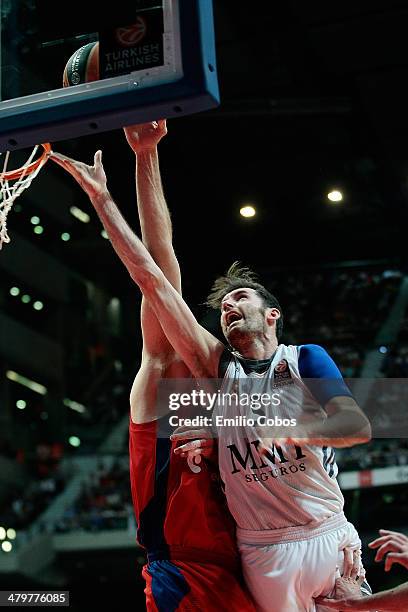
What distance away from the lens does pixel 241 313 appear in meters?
3.05

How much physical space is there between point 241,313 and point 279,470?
62 cm

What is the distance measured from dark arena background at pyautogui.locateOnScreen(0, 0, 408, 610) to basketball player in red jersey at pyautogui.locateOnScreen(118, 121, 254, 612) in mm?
532

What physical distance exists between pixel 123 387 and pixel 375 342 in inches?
145

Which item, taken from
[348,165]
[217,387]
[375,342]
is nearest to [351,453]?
[375,342]

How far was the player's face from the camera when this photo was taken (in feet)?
9.91

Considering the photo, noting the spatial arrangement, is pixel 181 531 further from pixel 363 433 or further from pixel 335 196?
pixel 335 196

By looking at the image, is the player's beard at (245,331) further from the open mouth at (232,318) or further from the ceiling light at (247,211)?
the ceiling light at (247,211)

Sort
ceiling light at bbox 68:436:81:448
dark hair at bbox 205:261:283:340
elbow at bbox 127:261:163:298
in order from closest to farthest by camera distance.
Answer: elbow at bbox 127:261:163:298, dark hair at bbox 205:261:283:340, ceiling light at bbox 68:436:81:448

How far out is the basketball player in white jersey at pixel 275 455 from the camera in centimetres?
267

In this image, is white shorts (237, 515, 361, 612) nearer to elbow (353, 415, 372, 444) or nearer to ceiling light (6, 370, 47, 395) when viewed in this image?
elbow (353, 415, 372, 444)

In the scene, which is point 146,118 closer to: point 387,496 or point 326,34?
point 326,34

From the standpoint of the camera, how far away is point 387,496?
831 cm

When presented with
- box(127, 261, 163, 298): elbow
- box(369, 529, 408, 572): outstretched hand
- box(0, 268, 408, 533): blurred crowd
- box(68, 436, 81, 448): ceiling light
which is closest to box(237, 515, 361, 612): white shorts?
box(369, 529, 408, 572): outstretched hand

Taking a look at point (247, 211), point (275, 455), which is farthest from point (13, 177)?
point (247, 211)
